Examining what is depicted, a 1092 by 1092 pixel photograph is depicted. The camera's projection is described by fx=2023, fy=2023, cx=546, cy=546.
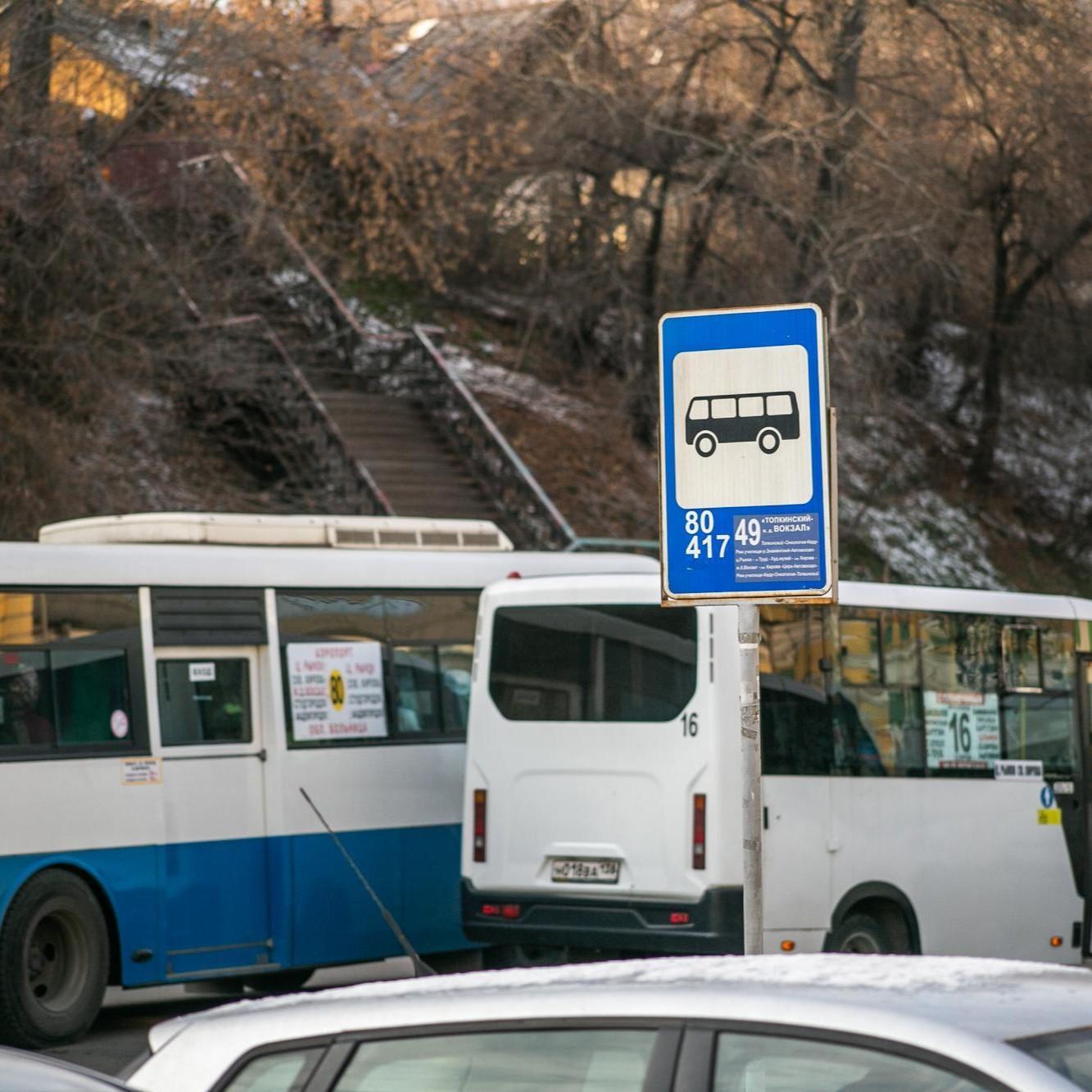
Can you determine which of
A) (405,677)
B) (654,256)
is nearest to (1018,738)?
(405,677)

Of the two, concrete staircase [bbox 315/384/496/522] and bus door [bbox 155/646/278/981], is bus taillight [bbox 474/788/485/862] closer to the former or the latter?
bus door [bbox 155/646/278/981]

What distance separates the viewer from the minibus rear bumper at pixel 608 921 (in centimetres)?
1099

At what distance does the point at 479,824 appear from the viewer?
12.0m

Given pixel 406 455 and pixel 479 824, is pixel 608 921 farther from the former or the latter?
pixel 406 455

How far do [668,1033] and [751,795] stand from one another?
3532 millimetres

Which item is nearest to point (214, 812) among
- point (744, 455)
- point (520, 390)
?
point (744, 455)

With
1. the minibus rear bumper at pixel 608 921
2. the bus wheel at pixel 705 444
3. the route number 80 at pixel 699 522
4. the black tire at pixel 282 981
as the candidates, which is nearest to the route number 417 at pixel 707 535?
the route number 80 at pixel 699 522

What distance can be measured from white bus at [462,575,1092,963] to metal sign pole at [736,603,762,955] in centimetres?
435

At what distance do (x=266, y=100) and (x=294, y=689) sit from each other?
13.7 metres

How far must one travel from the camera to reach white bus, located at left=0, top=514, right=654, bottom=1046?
11227 millimetres

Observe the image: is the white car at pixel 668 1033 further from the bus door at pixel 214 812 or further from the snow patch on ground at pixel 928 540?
the snow patch on ground at pixel 928 540

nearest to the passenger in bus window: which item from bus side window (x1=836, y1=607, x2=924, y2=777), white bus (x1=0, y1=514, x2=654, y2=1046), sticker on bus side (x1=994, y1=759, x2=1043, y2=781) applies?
white bus (x1=0, y1=514, x2=654, y2=1046)

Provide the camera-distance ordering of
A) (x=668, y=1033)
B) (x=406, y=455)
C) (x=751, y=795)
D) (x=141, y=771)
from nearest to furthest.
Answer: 1. (x=668, y=1033)
2. (x=751, y=795)
3. (x=141, y=771)
4. (x=406, y=455)

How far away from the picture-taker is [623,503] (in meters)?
28.2
